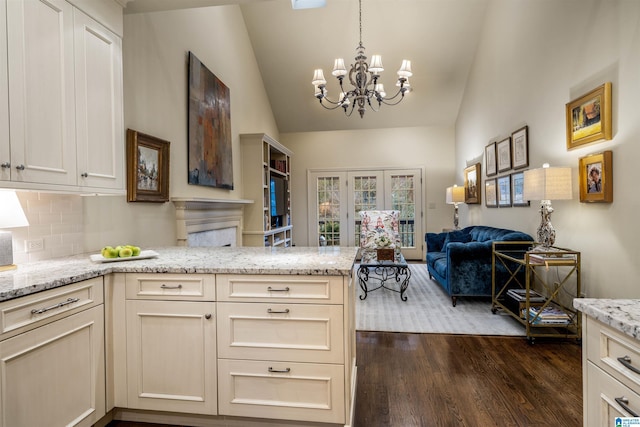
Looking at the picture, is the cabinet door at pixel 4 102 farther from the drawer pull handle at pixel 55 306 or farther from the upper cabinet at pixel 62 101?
the drawer pull handle at pixel 55 306

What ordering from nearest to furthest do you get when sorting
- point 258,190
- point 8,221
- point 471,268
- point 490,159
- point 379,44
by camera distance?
1. point 8,221
2. point 471,268
3. point 490,159
4. point 258,190
5. point 379,44

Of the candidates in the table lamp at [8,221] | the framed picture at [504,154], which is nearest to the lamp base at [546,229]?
the framed picture at [504,154]

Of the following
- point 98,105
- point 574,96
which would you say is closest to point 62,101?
point 98,105

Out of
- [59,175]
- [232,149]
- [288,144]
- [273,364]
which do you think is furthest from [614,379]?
[288,144]

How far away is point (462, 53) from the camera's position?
5871mm

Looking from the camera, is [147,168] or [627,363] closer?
[627,363]

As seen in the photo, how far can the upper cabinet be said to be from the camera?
1545 millimetres

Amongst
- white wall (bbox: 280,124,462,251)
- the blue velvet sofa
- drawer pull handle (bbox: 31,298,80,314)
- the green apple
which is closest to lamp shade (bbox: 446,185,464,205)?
white wall (bbox: 280,124,462,251)

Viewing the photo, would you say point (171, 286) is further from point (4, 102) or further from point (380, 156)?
point (380, 156)

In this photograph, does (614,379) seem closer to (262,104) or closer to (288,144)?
(262,104)

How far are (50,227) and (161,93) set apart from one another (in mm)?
1628

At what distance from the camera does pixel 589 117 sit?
2.95 m

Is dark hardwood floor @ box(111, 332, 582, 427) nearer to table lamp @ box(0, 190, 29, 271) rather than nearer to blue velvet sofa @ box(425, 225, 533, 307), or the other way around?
blue velvet sofa @ box(425, 225, 533, 307)

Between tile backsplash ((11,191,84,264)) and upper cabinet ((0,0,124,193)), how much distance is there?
12.6 inches
